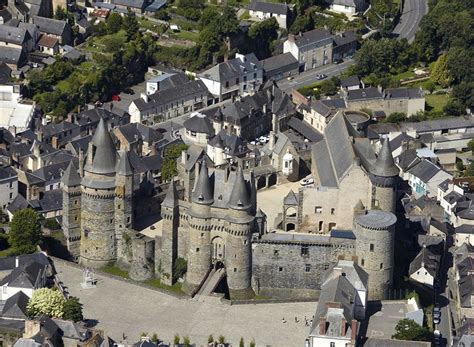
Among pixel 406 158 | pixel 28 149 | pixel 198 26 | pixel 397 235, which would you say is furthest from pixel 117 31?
pixel 397 235

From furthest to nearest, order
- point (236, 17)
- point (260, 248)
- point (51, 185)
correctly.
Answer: point (236, 17) < point (51, 185) < point (260, 248)

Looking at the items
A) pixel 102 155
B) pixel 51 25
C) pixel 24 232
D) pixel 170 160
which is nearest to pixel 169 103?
pixel 170 160

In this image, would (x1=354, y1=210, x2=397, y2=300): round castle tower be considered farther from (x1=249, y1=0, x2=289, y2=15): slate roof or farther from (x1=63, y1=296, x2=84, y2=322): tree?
(x1=249, y1=0, x2=289, y2=15): slate roof

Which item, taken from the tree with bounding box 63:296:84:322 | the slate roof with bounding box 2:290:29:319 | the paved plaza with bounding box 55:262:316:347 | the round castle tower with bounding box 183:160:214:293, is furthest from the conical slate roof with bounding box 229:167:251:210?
the slate roof with bounding box 2:290:29:319

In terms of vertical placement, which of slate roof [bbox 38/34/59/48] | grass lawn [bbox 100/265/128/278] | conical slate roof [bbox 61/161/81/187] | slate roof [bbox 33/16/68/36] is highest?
conical slate roof [bbox 61/161/81/187]

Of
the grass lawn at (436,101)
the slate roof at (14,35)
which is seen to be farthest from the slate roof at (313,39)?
the slate roof at (14,35)

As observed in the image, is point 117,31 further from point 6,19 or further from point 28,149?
point 28,149
